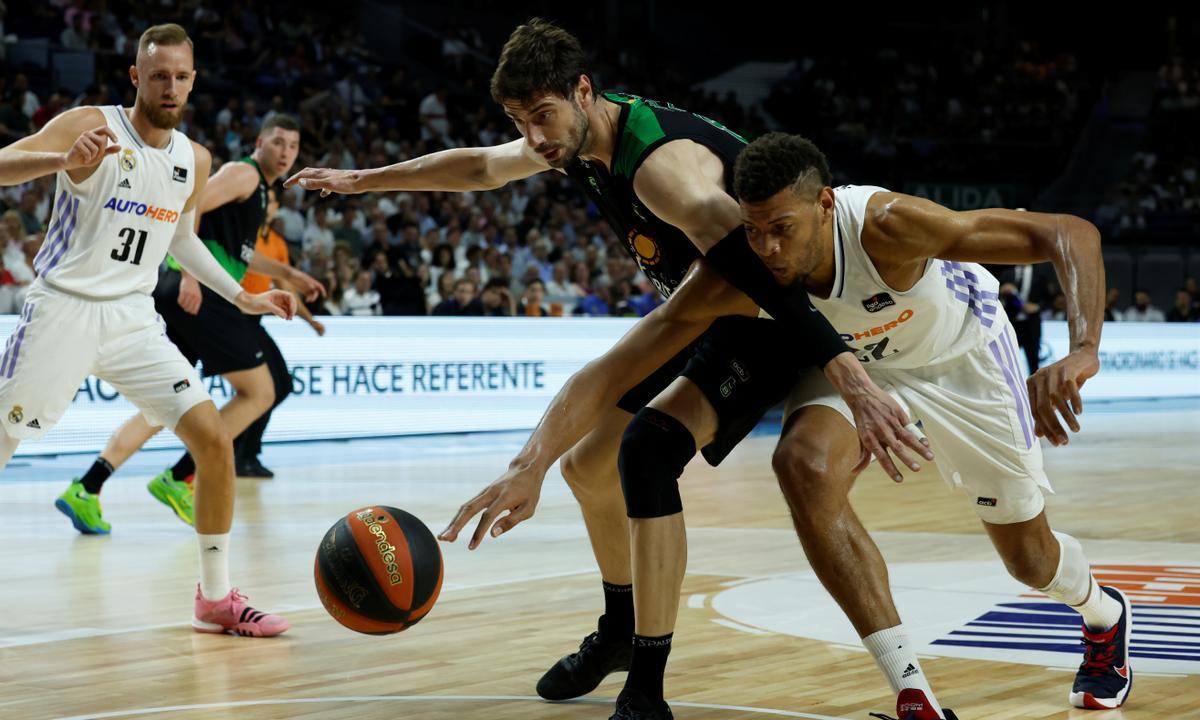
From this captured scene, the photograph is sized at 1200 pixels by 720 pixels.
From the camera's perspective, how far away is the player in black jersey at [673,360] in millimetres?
3654

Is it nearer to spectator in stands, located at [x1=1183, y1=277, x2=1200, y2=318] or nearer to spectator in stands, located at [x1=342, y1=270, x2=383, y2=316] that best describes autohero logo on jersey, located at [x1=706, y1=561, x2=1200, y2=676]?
spectator in stands, located at [x1=342, y1=270, x2=383, y2=316]

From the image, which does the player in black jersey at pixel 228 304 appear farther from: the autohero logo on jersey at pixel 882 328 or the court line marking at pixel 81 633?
the autohero logo on jersey at pixel 882 328

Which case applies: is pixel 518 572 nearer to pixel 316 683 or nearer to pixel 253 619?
pixel 253 619

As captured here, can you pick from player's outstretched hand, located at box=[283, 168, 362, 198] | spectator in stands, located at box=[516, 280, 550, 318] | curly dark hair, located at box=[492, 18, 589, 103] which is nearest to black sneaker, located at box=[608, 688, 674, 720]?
curly dark hair, located at box=[492, 18, 589, 103]

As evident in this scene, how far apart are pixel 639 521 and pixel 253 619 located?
6.29 feet

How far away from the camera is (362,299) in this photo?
1419cm

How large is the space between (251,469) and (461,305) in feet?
14.0

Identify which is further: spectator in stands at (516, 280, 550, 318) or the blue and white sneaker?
spectator in stands at (516, 280, 550, 318)

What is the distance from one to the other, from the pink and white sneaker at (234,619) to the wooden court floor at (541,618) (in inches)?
2.4

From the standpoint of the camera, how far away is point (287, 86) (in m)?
19.7

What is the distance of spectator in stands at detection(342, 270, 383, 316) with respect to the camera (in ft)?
46.4

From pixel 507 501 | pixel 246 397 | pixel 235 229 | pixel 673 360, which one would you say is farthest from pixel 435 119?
pixel 507 501

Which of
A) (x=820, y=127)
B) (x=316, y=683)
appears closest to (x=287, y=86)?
(x=820, y=127)

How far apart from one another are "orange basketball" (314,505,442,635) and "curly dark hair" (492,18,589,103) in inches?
52.5
